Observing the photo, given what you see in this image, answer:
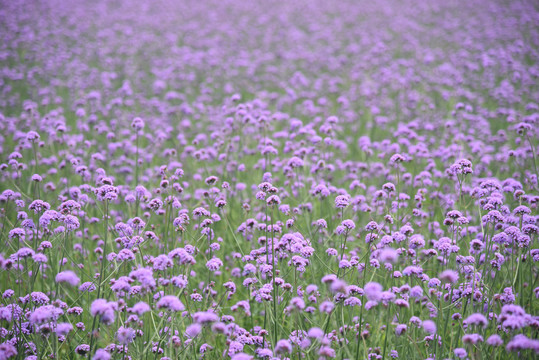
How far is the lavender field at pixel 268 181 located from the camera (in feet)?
10.3

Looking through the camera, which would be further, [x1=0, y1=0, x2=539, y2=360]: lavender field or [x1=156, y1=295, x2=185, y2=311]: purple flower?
[x1=0, y1=0, x2=539, y2=360]: lavender field

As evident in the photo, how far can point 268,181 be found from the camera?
15.6 ft

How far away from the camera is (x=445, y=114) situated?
9000mm

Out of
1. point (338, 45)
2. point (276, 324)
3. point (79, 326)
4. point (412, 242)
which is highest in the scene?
point (338, 45)

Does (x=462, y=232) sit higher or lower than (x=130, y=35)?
lower

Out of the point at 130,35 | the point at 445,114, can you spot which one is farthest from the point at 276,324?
the point at 130,35

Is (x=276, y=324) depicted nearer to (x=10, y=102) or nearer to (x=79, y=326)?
(x=79, y=326)

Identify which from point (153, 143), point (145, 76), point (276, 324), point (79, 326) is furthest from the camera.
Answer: point (145, 76)

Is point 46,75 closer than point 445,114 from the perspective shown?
No

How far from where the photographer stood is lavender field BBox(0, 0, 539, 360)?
314 centimetres

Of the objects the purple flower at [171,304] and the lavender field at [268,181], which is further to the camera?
the lavender field at [268,181]

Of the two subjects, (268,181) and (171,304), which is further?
(268,181)

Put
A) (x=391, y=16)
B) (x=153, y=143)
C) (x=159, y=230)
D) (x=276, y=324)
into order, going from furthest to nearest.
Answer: (x=391, y=16) < (x=153, y=143) < (x=159, y=230) < (x=276, y=324)

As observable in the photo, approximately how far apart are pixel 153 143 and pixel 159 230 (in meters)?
2.39
